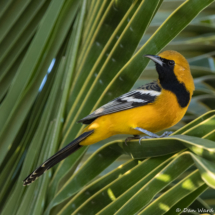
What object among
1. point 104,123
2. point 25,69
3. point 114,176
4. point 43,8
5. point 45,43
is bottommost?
point 114,176

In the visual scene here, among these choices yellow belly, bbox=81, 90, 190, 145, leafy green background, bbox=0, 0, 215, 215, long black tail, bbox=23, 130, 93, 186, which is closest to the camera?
leafy green background, bbox=0, 0, 215, 215

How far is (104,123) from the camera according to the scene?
5.04ft

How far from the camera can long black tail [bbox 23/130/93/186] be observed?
112 centimetres

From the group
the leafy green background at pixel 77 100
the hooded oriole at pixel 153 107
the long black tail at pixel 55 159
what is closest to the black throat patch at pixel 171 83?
the hooded oriole at pixel 153 107

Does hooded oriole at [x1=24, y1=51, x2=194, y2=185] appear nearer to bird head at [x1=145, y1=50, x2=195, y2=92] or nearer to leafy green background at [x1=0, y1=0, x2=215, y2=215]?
bird head at [x1=145, y1=50, x2=195, y2=92]

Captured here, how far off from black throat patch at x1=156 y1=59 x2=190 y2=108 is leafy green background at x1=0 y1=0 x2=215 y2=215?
0.99 feet

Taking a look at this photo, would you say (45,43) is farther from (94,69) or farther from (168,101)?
(168,101)

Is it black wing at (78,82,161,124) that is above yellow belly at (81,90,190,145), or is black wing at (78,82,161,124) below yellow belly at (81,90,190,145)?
above

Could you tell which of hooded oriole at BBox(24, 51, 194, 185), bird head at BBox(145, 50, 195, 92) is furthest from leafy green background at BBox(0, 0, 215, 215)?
bird head at BBox(145, 50, 195, 92)

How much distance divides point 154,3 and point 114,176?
2.38ft

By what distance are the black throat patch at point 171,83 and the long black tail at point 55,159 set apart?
570 millimetres

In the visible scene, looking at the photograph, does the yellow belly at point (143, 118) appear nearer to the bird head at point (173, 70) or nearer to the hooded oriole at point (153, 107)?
the hooded oriole at point (153, 107)

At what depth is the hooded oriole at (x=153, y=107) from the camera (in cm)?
147

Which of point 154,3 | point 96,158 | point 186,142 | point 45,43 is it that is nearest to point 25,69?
point 45,43
